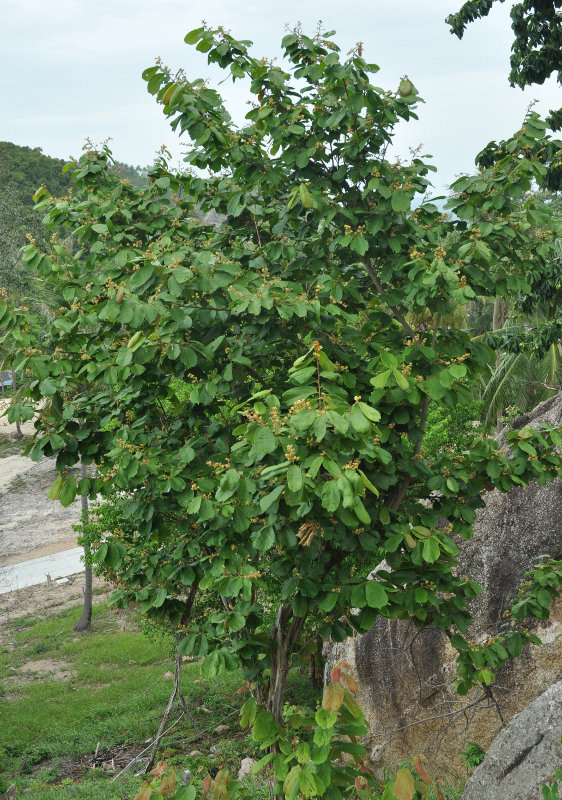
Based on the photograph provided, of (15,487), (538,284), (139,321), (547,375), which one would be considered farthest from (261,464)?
(15,487)

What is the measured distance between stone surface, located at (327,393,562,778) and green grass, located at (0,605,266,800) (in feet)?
10.0

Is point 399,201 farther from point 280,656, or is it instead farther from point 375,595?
point 280,656

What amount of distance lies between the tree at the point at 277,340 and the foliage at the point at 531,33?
815 cm

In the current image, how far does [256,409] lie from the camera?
3.29 m

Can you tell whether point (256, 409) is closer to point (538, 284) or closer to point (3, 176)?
point (538, 284)

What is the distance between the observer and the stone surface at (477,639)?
23.9 feet

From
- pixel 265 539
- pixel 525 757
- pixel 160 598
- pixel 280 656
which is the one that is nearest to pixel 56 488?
pixel 160 598

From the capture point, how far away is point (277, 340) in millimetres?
4617

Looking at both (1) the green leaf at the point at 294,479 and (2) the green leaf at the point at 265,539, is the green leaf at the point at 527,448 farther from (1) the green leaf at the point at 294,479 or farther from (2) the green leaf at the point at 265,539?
(1) the green leaf at the point at 294,479

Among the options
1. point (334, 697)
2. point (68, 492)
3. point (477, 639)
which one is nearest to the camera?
point (334, 697)

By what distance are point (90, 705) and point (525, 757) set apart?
46.3 ft

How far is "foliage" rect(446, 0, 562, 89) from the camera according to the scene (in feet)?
36.4

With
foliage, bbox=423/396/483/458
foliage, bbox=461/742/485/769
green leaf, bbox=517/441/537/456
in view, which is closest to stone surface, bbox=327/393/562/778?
foliage, bbox=461/742/485/769

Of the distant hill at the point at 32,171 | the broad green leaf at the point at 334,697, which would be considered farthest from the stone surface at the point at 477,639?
the distant hill at the point at 32,171
